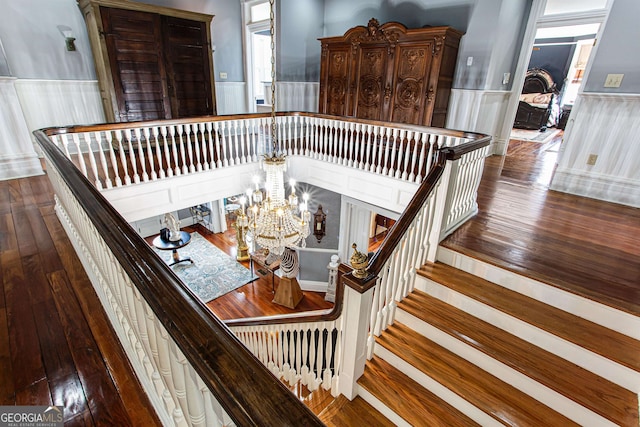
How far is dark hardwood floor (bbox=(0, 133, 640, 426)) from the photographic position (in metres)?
1.25

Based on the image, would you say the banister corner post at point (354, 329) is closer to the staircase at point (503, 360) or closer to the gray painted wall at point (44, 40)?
the staircase at point (503, 360)

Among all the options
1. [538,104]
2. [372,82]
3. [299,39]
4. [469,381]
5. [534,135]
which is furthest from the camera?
[538,104]

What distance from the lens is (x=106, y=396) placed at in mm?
1228

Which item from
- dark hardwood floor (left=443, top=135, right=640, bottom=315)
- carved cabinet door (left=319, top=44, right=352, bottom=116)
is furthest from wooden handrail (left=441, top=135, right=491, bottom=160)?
carved cabinet door (left=319, top=44, right=352, bottom=116)

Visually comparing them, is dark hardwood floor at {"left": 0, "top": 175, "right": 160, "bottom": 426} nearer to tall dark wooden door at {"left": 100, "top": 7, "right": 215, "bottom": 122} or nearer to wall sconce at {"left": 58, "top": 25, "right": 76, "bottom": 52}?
tall dark wooden door at {"left": 100, "top": 7, "right": 215, "bottom": 122}

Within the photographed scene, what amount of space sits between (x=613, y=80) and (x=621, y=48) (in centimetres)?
33

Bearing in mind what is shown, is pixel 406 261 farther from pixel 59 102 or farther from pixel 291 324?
pixel 59 102

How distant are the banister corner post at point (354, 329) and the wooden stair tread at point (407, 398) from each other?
108 mm

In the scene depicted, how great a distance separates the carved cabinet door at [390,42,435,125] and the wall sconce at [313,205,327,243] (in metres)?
2.39

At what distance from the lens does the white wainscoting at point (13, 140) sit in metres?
3.88

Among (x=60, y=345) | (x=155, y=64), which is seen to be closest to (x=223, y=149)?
(x=155, y=64)

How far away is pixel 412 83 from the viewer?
17.3ft

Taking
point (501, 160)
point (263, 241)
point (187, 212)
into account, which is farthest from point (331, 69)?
point (187, 212)

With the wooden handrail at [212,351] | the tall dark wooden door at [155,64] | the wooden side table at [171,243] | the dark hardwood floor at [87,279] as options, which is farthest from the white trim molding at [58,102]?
the wooden handrail at [212,351]
